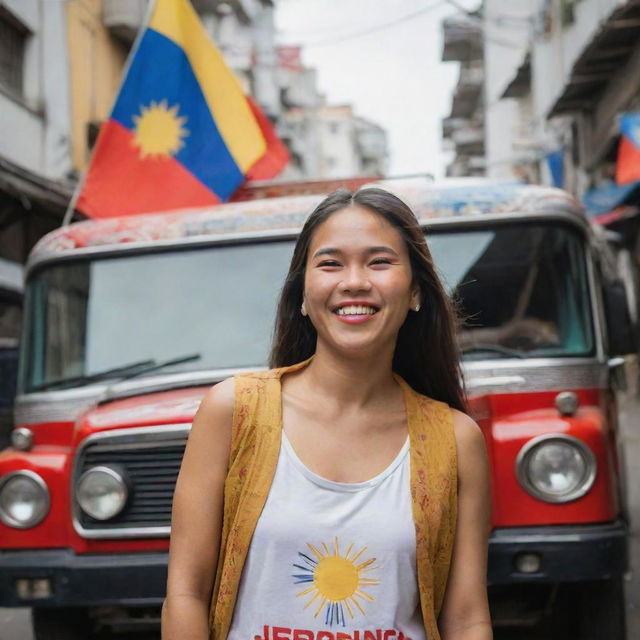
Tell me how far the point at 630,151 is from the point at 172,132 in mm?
7668

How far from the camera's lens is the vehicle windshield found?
14.5ft

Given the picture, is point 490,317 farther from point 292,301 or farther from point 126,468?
point 292,301

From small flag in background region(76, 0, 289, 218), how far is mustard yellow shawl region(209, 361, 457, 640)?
4.15 metres

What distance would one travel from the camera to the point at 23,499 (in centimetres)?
411

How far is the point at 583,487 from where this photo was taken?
3869 mm

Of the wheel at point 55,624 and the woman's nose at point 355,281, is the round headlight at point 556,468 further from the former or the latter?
the wheel at point 55,624

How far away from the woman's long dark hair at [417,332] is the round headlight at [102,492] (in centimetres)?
173

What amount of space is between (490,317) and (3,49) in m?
14.2

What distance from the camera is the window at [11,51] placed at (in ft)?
53.7

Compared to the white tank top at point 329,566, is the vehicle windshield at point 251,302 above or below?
above

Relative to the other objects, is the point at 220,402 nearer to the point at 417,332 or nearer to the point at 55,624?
the point at 417,332

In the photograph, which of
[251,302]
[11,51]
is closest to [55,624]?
[251,302]

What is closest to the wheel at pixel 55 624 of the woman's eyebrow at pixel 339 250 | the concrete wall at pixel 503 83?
the woman's eyebrow at pixel 339 250

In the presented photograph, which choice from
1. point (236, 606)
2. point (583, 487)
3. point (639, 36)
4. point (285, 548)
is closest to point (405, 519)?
point (285, 548)
